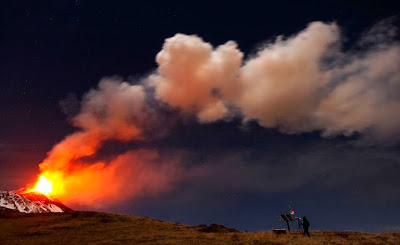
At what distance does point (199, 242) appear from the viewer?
3681 centimetres

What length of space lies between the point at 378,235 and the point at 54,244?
38773 millimetres

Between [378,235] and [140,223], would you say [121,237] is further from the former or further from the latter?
[378,235]

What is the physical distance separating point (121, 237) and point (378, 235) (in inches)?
1224

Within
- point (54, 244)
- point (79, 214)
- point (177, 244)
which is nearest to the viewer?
point (177, 244)

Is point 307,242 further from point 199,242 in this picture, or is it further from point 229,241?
point 199,242

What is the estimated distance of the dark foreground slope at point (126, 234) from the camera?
36219 millimetres

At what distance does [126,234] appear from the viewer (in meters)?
45.6

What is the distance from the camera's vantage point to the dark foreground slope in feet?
119

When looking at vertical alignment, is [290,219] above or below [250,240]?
above

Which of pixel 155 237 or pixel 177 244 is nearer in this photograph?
pixel 177 244

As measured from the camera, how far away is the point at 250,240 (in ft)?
120

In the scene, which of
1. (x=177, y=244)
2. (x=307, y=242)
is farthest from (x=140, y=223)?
(x=307, y=242)

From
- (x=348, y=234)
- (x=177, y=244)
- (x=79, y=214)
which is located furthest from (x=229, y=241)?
(x=79, y=214)

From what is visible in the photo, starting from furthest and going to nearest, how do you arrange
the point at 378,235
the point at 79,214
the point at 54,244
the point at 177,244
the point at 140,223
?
1. the point at 79,214
2. the point at 140,223
3. the point at 54,244
4. the point at 378,235
5. the point at 177,244
